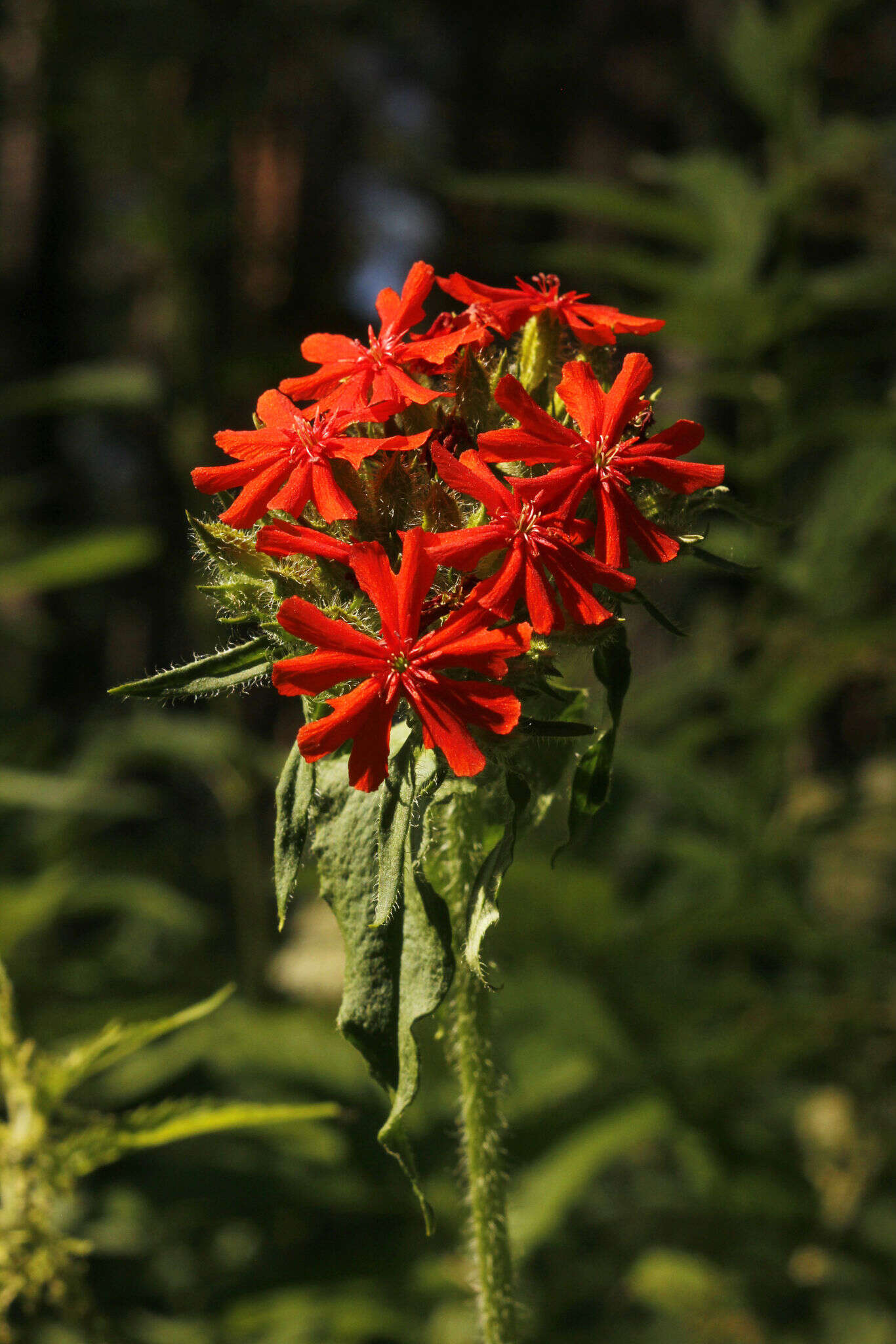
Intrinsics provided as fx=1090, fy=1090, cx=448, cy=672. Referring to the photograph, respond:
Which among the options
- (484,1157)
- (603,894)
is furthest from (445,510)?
(603,894)

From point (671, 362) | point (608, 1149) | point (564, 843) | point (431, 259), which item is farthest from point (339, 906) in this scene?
point (431, 259)

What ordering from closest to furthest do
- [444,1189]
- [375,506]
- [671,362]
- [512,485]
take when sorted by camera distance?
[512,485]
[375,506]
[444,1189]
[671,362]

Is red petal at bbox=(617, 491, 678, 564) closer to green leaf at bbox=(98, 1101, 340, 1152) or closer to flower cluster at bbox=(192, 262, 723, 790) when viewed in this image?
flower cluster at bbox=(192, 262, 723, 790)

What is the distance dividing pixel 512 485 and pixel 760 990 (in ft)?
6.13

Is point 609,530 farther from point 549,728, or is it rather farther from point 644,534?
point 549,728

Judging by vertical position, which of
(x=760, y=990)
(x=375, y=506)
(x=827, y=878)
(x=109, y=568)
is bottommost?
(x=827, y=878)

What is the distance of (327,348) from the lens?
124 centimetres

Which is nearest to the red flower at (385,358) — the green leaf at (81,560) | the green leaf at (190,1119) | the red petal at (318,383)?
the red petal at (318,383)

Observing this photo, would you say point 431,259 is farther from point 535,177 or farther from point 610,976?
point 610,976

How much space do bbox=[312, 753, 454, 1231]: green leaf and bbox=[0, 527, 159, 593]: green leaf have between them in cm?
163

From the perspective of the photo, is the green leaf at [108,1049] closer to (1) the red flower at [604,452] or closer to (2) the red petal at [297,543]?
(2) the red petal at [297,543]

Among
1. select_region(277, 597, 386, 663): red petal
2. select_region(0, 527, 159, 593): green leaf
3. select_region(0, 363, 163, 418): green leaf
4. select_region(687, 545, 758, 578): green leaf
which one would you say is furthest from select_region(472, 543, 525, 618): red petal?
select_region(0, 363, 163, 418): green leaf

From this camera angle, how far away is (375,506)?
1.10m

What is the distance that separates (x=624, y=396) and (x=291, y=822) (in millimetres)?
498
